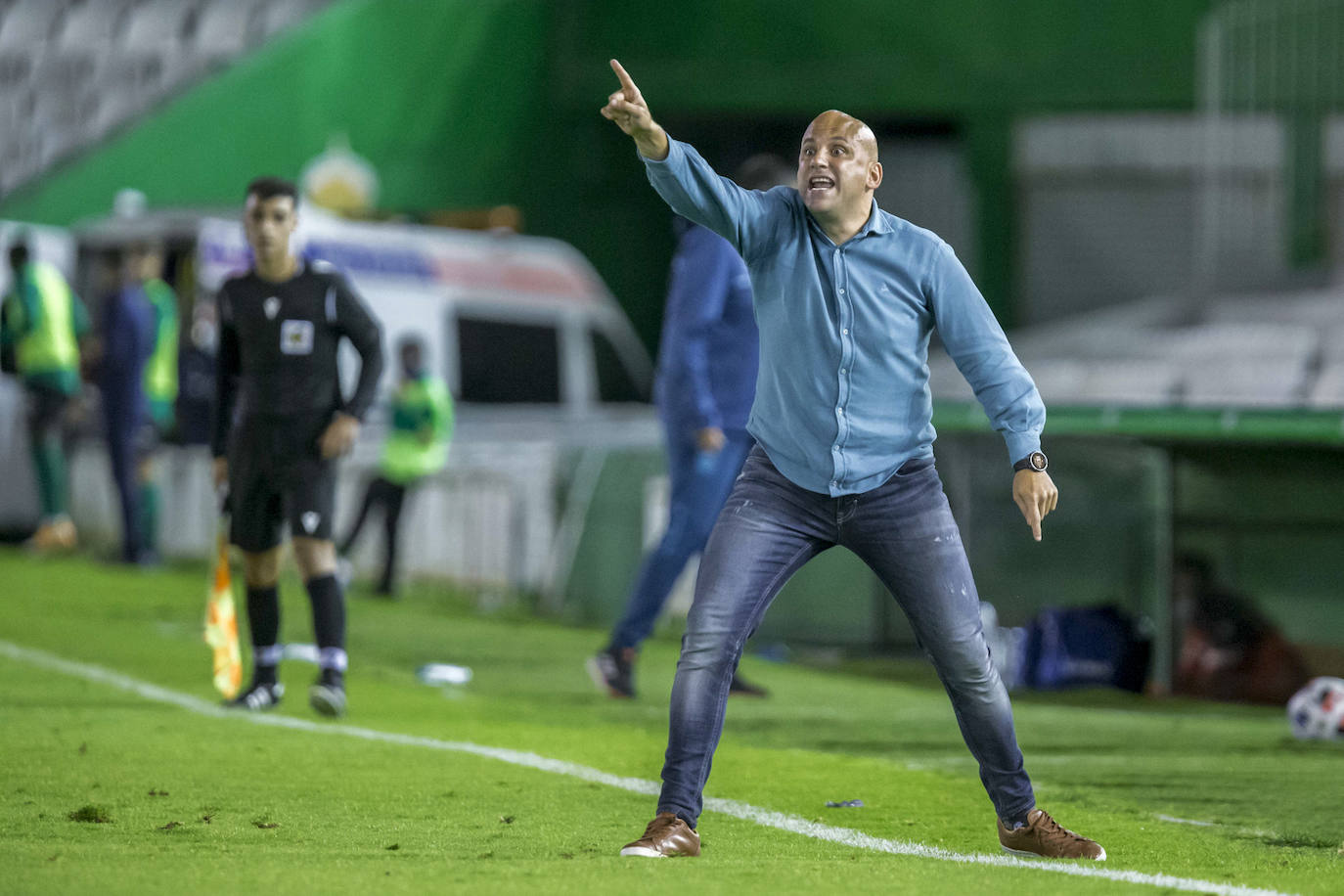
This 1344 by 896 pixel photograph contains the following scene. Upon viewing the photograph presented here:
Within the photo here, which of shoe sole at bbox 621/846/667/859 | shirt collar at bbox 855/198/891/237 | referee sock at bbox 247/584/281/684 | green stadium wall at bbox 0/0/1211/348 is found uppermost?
green stadium wall at bbox 0/0/1211/348

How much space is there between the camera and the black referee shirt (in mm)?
7895

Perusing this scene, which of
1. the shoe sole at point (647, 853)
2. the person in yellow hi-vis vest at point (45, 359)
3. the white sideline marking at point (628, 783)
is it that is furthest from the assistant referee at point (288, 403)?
the person in yellow hi-vis vest at point (45, 359)

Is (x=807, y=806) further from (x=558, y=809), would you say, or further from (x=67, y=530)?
(x=67, y=530)

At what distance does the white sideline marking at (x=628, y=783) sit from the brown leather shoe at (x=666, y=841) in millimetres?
514

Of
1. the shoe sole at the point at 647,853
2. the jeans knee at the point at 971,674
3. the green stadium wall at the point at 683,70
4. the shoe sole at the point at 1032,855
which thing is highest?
the green stadium wall at the point at 683,70

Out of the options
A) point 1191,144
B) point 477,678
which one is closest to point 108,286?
point 477,678

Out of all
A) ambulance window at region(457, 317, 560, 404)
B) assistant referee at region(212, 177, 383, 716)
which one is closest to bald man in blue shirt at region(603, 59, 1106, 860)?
assistant referee at region(212, 177, 383, 716)

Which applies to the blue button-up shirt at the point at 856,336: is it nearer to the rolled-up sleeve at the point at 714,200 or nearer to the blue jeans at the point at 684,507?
the rolled-up sleeve at the point at 714,200

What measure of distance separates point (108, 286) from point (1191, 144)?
1567 centimetres

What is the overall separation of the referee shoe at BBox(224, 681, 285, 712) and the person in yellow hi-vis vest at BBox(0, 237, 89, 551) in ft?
24.3

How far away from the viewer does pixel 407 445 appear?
14.9 meters

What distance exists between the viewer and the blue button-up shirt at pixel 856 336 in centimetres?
519

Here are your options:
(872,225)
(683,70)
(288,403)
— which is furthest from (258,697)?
(683,70)

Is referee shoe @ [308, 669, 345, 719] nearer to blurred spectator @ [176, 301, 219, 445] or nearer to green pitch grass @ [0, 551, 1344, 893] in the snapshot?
green pitch grass @ [0, 551, 1344, 893]
